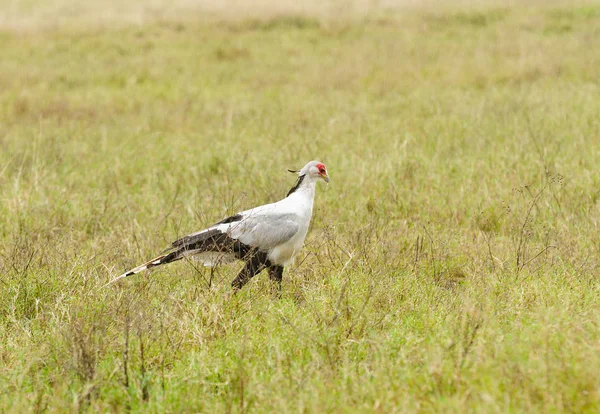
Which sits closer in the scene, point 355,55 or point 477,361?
point 477,361

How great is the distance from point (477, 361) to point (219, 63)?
11.3m

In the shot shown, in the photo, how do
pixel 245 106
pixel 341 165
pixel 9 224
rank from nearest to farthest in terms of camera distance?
pixel 9 224, pixel 341 165, pixel 245 106

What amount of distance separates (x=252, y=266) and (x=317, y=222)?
5.28ft

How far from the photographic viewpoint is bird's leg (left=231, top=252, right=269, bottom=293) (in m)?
4.77

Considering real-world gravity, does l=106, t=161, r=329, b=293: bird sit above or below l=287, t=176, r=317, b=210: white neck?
below

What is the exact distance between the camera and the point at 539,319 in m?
3.59

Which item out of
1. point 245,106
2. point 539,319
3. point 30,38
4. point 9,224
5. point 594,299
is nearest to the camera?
point 539,319

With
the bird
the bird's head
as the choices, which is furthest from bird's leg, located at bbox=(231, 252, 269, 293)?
the bird's head

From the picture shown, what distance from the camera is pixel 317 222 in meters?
6.36

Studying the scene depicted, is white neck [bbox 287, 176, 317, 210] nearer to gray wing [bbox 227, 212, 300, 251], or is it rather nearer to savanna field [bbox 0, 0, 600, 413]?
gray wing [bbox 227, 212, 300, 251]

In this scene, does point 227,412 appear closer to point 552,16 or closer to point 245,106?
point 245,106

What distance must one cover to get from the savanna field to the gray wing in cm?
26

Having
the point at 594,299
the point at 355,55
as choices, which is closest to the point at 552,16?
the point at 355,55

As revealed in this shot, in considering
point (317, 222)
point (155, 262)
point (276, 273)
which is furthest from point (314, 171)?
point (317, 222)
